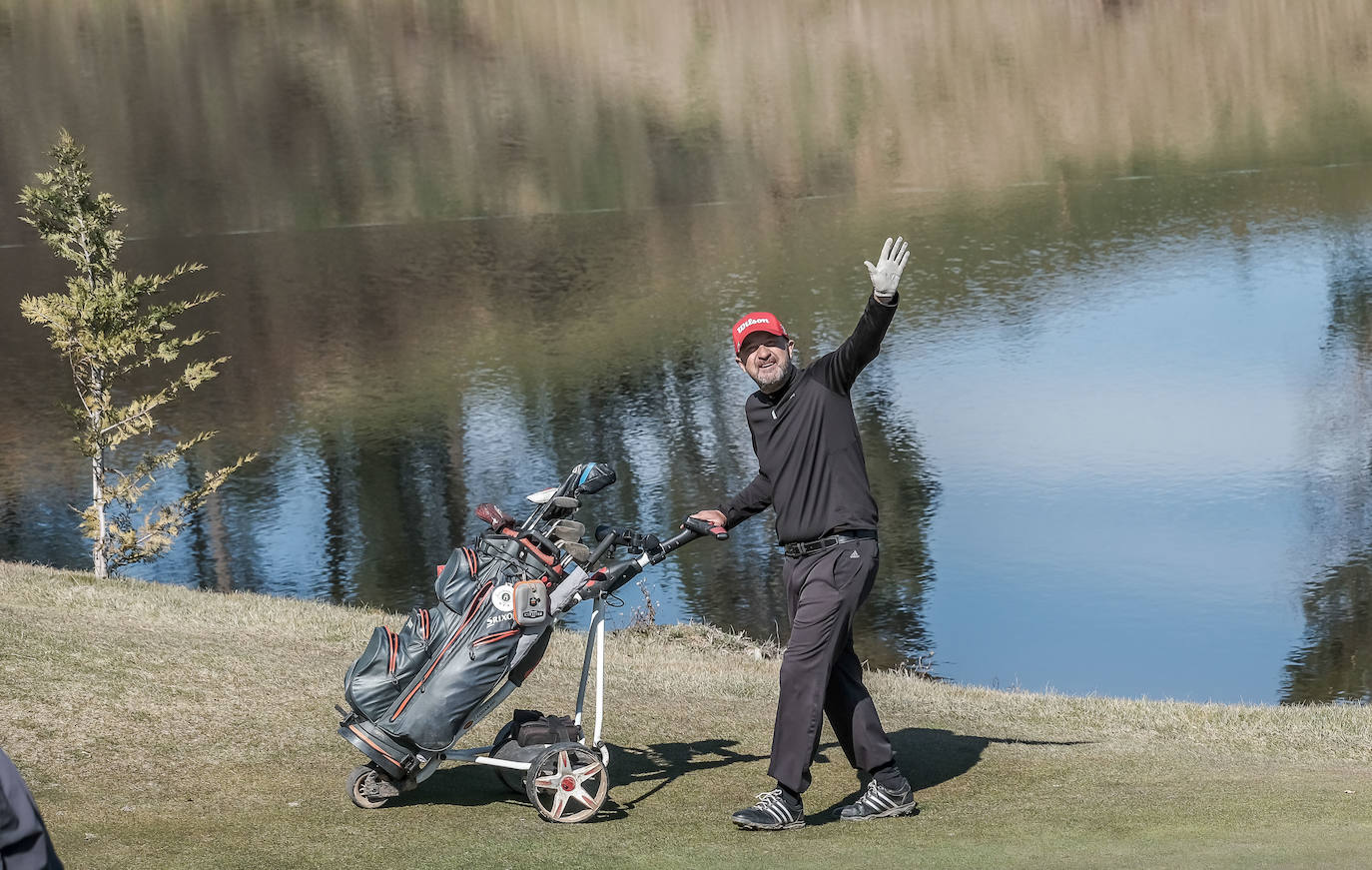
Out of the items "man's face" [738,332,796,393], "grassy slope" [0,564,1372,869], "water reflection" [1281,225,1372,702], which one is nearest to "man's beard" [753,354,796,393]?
"man's face" [738,332,796,393]

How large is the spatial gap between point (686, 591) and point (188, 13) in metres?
115

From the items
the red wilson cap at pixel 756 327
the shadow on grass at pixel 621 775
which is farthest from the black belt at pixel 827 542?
the shadow on grass at pixel 621 775

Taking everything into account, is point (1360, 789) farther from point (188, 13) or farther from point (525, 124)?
point (188, 13)

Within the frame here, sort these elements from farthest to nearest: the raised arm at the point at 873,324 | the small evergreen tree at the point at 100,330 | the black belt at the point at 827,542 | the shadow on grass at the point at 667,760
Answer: the small evergreen tree at the point at 100,330, the shadow on grass at the point at 667,760, the black belt at the point at 827,542, the raised arm at the point at 873,324

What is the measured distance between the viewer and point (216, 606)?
13047 mm

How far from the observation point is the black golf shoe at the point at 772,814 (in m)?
7.09

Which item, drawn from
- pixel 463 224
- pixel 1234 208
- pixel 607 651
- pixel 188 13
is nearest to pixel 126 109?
pixel 188 13

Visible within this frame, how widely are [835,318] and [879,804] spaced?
31.5 metres

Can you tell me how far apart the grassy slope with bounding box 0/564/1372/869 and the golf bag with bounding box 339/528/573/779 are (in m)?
0.44

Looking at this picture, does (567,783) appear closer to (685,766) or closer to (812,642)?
(685,766)

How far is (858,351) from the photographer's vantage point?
7004mm

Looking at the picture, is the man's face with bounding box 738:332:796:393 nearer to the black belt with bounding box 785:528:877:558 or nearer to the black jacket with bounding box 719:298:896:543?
the black jacket with bounding box 719:298:896:543

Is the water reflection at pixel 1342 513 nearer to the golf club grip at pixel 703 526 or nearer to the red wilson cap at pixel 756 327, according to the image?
the golf club grip at pixel 703 526

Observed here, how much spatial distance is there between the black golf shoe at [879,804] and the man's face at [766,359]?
2.04m
